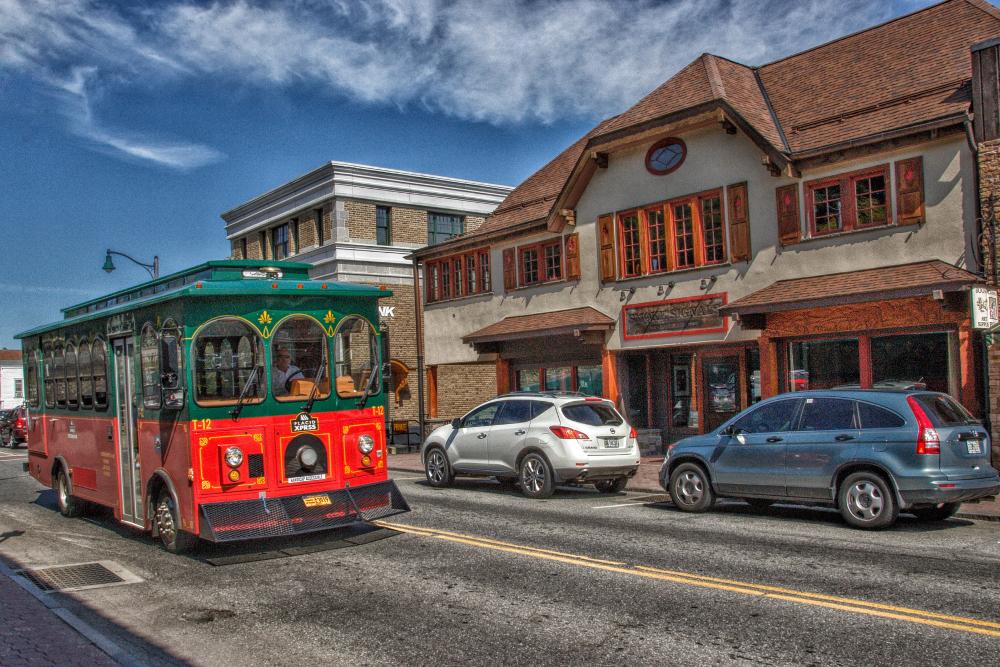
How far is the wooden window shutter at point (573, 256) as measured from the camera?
22.7 metres

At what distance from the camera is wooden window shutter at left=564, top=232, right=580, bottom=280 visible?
22.7 metres

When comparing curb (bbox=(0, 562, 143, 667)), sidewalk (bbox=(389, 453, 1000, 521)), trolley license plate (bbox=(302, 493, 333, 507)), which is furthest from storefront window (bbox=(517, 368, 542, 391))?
curb (bbox=(0, 562, 143, 667))

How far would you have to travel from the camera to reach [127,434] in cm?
1080

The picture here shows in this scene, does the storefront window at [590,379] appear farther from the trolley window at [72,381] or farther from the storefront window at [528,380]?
the trolley window at [72,381]

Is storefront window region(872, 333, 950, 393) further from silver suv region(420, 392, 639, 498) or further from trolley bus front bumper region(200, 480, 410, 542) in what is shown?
trolley bus front bumper region(200, 480, 410, 542)

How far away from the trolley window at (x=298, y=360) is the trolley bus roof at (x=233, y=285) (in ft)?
1.30

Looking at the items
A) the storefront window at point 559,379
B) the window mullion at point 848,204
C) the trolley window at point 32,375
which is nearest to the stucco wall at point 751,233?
the window mullion at point 848,204

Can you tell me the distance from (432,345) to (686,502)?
16076 mm

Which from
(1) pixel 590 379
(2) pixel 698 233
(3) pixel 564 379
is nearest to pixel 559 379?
(3) pixel 564 379

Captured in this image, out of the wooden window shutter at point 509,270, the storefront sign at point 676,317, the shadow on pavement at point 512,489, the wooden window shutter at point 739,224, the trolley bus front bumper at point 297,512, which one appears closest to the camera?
the trolley bus front bumper at point 297,512

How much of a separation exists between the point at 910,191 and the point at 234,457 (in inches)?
511

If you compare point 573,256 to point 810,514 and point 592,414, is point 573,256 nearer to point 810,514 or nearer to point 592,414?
point 592,414

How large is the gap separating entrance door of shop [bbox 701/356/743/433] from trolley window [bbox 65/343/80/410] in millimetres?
13202

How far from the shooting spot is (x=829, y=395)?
1141 centimetres
